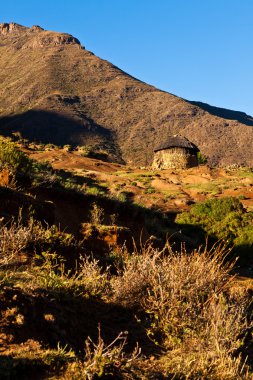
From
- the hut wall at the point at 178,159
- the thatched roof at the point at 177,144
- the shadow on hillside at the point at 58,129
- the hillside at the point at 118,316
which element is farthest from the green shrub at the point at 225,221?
the shadow on hillside at the point at 58,129

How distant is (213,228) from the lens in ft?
69.5

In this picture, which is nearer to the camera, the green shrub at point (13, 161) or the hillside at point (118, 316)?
the hillside at point (118, 316)

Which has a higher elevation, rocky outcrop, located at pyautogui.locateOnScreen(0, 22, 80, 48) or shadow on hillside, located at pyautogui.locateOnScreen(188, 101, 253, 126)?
rocky outcrop, located at pyautogui.locateOnScreen(0, 22, 80, 48)

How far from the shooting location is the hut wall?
4753 cm

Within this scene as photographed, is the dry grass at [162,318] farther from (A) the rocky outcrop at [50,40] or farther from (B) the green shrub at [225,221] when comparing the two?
(A) the rocky outcrop at [50,40]

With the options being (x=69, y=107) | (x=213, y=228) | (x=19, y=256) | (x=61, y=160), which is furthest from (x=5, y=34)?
(x=19, y=256)

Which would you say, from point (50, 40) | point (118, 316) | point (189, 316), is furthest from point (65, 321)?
point (50, 40)

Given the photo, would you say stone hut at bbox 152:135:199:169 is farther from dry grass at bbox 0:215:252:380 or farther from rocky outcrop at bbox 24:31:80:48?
rocky outcrop at bbox 24:31:80:48

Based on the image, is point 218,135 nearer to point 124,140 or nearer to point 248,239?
point 124,140

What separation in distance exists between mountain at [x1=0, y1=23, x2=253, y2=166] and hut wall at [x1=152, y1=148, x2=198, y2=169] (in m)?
27.4

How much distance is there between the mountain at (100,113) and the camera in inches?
3469

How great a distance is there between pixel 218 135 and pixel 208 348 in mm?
96907

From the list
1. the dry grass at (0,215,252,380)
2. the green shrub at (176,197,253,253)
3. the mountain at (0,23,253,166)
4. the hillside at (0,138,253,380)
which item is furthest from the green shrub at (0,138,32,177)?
the mountain at (0,23,253,166)

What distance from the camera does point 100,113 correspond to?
102 metres
